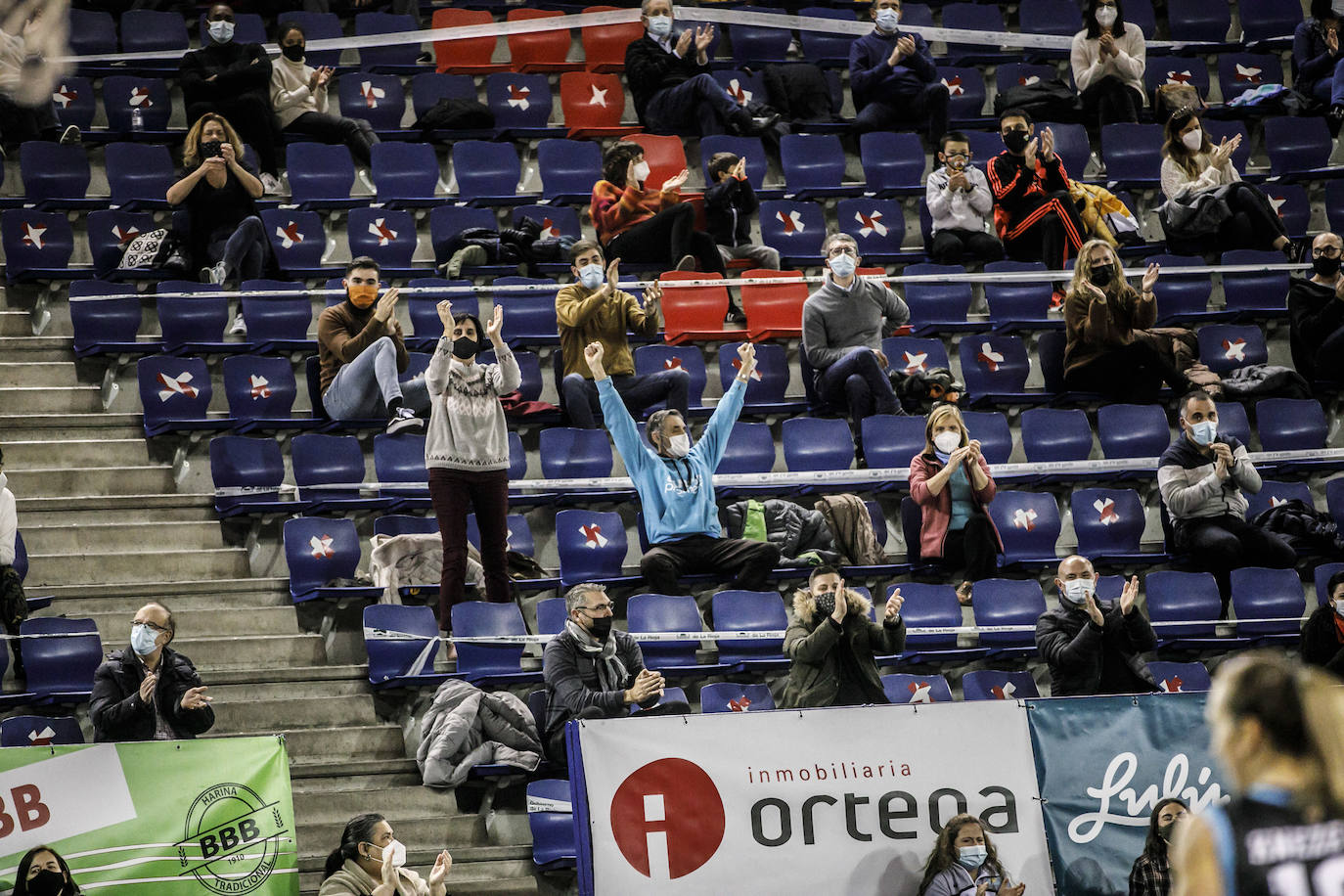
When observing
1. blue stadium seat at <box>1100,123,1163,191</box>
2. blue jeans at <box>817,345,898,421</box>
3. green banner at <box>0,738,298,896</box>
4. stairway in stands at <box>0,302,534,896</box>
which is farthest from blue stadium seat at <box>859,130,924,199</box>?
green banner at <box>0,738,298,896</box>

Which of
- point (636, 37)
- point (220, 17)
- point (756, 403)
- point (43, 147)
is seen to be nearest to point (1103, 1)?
point (636, 37)

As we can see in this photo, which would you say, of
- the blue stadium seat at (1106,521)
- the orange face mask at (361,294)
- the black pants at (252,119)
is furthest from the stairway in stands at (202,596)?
the blue stadium seat at (1106,521)

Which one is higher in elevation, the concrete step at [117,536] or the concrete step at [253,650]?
the concrete step at [117,536]

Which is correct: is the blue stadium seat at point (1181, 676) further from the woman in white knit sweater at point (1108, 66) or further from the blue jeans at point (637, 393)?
the woman in white knit sweater at point (1108, 66)

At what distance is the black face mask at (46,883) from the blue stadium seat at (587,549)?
3.35 metres

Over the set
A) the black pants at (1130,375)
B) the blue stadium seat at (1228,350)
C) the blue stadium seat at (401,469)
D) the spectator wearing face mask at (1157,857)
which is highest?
the blue stadium seat at (1228,350)

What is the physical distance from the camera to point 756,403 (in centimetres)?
1109

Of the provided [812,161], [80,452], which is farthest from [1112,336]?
[80,452]

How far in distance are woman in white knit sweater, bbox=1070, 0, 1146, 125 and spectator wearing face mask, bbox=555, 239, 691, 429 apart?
4.60 metres

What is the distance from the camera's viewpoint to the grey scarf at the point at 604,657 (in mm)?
8344

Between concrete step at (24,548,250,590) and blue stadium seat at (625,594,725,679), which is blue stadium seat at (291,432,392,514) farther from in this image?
blue stadium seat at (625,594,725,679)

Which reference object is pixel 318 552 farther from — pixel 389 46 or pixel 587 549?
pixel 389 46

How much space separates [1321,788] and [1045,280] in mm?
8775

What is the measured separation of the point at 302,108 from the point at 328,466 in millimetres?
3538
